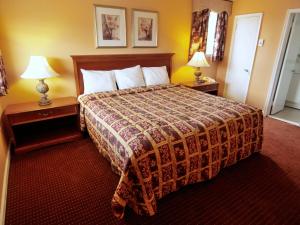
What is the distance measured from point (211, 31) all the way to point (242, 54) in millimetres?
835

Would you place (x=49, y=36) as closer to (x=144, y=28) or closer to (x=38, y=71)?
(x=38, y=71)

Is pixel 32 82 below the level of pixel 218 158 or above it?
A: above

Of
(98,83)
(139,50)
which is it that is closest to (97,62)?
(98,83)

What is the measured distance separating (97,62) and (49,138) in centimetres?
133

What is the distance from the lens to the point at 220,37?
412 centimetres

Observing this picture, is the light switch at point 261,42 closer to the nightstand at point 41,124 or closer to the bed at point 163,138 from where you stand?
the bed at point 163,138

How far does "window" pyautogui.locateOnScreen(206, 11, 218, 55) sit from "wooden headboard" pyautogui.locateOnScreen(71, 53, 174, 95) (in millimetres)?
1086

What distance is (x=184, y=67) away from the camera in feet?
13.2

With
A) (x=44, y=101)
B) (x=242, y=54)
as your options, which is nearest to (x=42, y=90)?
(x=44, y=101)

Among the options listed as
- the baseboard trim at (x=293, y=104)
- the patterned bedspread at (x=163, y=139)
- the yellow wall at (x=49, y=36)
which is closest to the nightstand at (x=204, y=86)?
the patterned bedspread at (x=163, y=139)

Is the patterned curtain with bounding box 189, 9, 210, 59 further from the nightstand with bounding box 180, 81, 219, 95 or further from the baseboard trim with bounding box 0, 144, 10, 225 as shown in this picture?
the baseboard trim with bounding box 0, 144, 10, 225

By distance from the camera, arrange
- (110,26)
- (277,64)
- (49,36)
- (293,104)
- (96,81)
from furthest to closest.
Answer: (293,104) → (277,64) → (110,26) → (96,81) → (49,36)

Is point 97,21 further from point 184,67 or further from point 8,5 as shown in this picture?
point 184,67

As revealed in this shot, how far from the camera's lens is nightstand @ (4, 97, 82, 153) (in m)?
2.28
